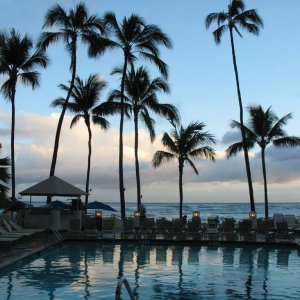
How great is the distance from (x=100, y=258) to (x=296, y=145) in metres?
17.2

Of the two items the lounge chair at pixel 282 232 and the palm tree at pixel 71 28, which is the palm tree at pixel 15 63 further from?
the lounge chair at pixel 282 232

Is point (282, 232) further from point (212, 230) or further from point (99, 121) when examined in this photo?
point (99, 121)

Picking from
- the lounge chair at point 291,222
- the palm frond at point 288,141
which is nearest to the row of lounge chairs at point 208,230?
the lounge chair at point 291,222

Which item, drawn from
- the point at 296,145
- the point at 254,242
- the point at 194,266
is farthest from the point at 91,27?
the point at 194,266

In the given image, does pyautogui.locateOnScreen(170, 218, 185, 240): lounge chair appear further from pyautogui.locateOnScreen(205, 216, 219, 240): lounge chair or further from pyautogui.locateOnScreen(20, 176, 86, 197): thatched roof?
pyautogui.locateOnScreen(20, 176, 86, 197): thatched roof

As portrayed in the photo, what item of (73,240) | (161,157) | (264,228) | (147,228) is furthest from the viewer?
(161,157)

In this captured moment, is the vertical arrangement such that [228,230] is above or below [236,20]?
below

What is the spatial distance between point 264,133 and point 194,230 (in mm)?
10836

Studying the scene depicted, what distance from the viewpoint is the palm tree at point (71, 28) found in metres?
28.6

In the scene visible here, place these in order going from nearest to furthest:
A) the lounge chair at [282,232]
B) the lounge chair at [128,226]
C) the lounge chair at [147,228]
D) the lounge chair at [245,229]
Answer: the lounge chair at [282,232] < the lounge chair at [245,229] < the lounge chair at [147,228] < the lounge chair at [128,226]

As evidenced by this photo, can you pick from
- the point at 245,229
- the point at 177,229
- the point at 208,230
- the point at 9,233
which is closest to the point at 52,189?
the point at 9,233

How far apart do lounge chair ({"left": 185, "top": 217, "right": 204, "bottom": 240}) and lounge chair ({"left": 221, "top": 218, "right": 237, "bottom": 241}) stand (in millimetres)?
960

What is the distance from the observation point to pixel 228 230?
21.1 meters

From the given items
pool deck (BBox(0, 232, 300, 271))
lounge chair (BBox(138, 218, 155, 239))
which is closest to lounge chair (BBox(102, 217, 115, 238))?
pool deck (BBox(0, 232, 300, 271))
